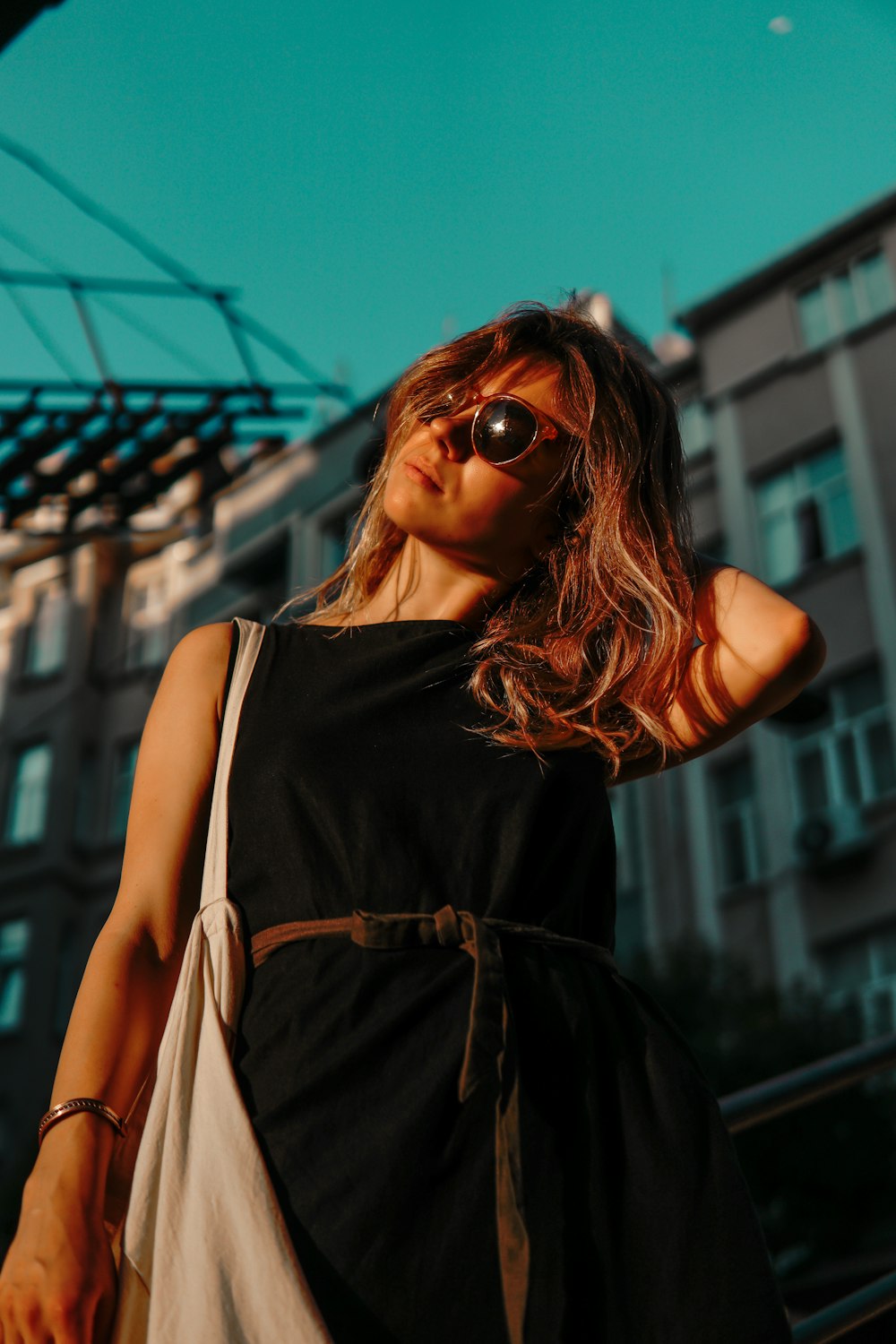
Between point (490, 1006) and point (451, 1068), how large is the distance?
0.07 meters

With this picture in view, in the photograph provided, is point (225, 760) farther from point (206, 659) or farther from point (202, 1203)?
point (202, 1203)

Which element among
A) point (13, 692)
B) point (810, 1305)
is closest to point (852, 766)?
point (810, 1305)

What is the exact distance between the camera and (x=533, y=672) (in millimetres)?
1801

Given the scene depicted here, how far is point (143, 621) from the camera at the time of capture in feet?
83.9

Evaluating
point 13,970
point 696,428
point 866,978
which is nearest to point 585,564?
point 866,978

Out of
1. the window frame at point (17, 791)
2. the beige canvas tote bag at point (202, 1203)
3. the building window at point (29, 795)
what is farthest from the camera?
the building window at point (29, 795)

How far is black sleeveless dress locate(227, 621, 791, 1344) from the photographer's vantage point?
52.7 inches

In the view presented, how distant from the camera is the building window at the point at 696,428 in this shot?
2083 centimetres

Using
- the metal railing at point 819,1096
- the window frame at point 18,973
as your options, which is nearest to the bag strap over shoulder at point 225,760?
the metal railing at point 819,1096

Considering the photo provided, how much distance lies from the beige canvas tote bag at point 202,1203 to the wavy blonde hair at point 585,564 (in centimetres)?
45

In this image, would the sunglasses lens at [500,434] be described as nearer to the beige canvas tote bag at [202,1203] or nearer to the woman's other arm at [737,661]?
the woman's other arm at [737,661]

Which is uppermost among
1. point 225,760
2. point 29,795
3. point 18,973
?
point 29,795

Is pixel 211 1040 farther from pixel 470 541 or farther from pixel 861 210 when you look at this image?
pixel 861 210

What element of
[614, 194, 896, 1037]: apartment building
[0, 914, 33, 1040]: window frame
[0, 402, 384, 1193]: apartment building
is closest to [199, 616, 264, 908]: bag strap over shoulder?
[614, 194, 896, 1037]: apartment building
